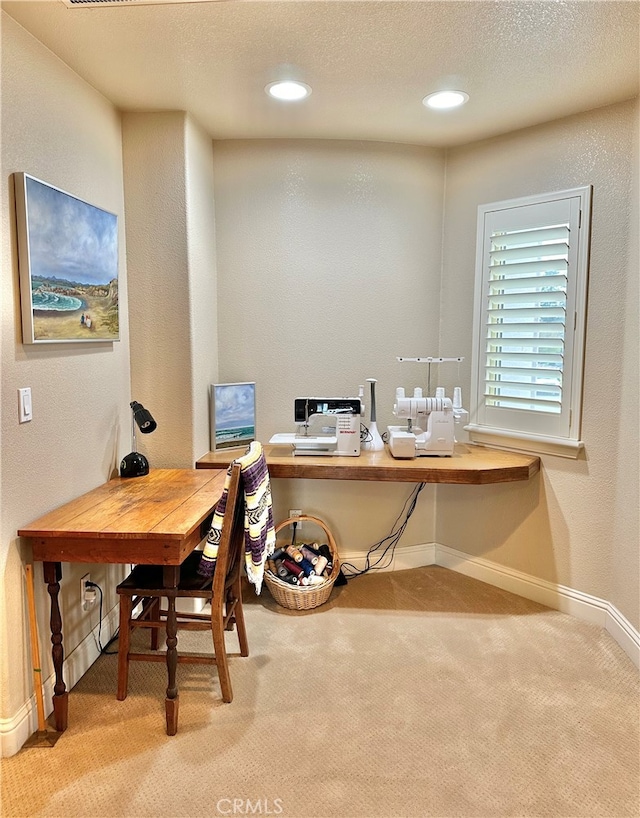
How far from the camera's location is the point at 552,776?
192cm

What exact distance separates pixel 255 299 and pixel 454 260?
1.21m

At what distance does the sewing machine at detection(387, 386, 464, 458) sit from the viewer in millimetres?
3057

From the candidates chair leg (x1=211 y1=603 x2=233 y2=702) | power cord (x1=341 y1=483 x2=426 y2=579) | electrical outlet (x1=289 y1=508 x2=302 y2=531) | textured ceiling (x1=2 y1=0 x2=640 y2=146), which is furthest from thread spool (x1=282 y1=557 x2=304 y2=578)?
textured ceiling (x1=2 y1=0 x2=640 y2=146)

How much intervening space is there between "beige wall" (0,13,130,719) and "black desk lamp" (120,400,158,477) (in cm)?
8

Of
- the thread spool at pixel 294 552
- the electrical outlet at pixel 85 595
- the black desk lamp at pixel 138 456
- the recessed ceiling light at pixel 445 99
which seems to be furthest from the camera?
the thread spool at pixel 294 552

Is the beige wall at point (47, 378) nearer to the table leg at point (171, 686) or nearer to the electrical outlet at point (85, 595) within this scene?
the electrical outlet at point (85, 595)

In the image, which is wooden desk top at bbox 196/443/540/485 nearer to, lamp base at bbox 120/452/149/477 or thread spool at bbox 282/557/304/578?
lamp base at bbox 120/452/149/477

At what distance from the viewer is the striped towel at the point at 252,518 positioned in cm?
223

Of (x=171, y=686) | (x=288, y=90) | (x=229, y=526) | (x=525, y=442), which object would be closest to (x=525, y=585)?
(x=525, y=442)

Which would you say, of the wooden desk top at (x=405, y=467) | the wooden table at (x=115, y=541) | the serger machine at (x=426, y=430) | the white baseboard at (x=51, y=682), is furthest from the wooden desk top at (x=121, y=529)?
the serger machine at (x=426, y=430)

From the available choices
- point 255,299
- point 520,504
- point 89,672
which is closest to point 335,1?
point 255,299

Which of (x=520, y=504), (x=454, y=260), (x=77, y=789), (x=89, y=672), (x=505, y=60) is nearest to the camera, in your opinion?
(x=77, y=789)

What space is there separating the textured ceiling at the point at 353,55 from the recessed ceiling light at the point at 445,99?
0.13ft

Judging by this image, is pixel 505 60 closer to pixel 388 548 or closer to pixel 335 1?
pixel 335 1
